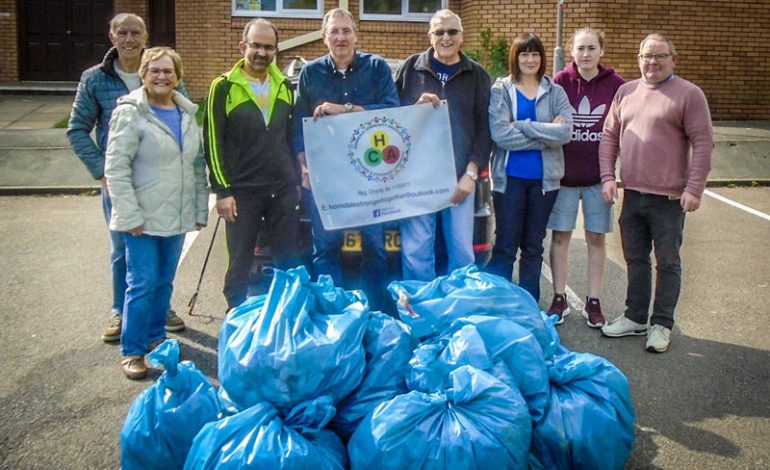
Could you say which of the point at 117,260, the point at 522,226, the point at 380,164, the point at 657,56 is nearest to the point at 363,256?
the point at 380,164

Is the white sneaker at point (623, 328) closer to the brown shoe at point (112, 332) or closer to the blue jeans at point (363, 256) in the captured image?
the blue jeans at point (363, 256)

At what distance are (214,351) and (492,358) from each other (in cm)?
217

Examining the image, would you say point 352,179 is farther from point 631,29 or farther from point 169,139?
point 631,29

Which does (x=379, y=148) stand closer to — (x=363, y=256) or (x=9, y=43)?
(x=363, y=256)

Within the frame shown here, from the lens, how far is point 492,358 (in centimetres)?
340

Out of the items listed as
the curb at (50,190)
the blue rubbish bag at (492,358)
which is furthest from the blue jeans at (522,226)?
the curb at (50,190)

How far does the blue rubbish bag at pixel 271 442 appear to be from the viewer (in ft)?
9.47

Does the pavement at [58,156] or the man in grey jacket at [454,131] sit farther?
the pavement at [58,156]

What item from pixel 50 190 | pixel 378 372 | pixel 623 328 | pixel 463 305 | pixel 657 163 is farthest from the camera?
pixel 50 190

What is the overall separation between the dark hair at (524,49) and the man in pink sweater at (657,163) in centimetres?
55

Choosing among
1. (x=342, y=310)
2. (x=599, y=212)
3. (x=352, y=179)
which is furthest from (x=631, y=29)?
(x=342, y=310)

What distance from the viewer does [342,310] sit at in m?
3.53

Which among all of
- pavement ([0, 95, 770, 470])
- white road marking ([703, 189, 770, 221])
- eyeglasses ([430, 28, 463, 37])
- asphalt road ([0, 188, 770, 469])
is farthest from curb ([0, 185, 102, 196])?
white road marking ([703, 189, 770, 221])

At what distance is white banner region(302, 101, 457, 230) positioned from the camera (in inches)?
188
